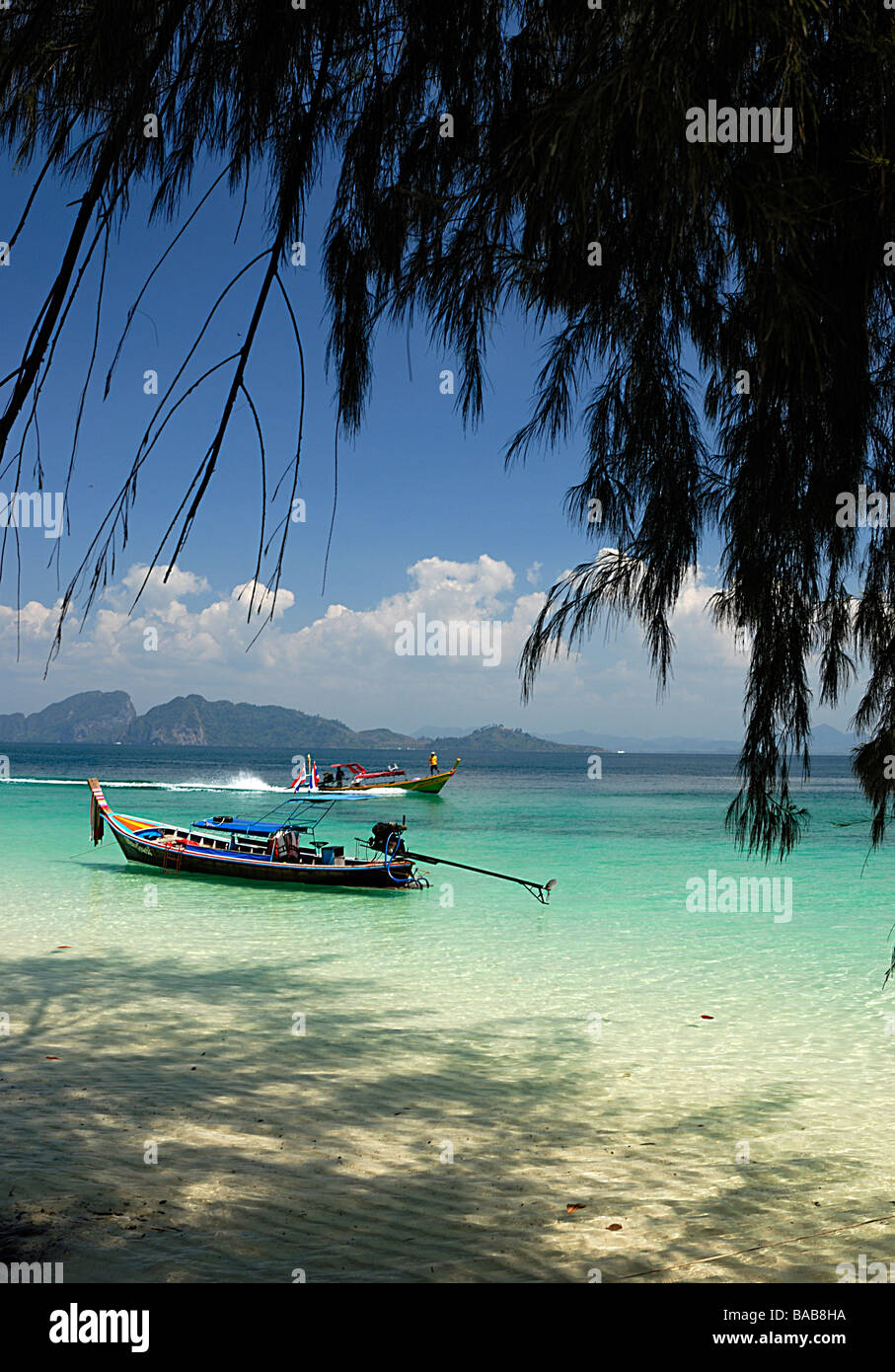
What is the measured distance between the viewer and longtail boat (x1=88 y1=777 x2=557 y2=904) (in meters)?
18.0

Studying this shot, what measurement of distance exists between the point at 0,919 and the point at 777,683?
1482 cm

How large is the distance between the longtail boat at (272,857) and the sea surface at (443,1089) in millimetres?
588

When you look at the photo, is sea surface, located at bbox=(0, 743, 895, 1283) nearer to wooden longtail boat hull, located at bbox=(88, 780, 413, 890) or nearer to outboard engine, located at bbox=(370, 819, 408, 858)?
wooden longtail boat hull, located at bbox=(88, 780, 413, 890)

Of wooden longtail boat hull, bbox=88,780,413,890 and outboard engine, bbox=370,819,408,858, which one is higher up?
outboard engine, bbox=370,819,408,858

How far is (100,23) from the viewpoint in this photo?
1999mm

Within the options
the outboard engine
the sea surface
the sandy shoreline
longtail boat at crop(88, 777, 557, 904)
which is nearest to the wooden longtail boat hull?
longtail boat at crop(88, 777, 557, 904)

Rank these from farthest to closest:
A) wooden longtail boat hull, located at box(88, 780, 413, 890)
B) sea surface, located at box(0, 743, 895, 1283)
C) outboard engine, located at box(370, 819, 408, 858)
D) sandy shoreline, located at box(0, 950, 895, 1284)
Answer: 1. outboard engine, located at box(370, 819, 408, 858)
2. wooden longtail boat hull, located at box(88, 780, 413, 890)
3. sea surface, located at box(0, 743, 895, 1283)
4. sandy shoreline, located at box(0, 950, 895, 1284)

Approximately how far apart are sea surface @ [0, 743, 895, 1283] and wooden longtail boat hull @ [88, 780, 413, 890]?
54 cm

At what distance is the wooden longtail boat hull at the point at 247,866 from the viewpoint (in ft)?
59.0

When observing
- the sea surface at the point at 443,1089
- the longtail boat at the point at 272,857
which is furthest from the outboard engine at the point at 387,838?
the sea surface at the point at 443,1089

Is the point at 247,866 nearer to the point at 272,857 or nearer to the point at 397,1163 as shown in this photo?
the point at 272,857

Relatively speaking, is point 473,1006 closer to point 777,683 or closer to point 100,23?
point 777,683

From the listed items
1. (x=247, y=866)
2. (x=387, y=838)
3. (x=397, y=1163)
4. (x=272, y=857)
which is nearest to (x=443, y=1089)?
(x=397, y=1163)
